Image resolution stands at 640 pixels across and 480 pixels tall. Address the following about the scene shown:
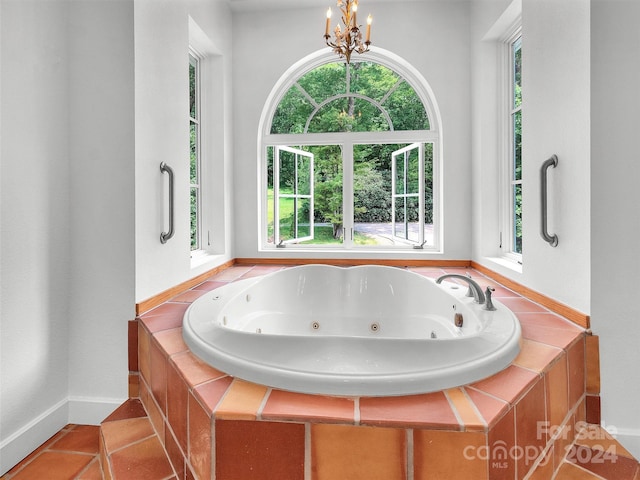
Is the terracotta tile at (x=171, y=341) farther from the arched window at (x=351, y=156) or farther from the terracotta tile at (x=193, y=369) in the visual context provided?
the arched window at (x=351, y=156)

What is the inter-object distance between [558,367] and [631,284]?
47 centimetres

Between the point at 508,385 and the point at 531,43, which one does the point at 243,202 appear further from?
the point at 508,385

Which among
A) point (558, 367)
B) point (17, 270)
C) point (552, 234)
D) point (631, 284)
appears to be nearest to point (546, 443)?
point (558, 367)

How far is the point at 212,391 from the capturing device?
89 cm

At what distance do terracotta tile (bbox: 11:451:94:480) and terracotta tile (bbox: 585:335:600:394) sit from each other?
186cm

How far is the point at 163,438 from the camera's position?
1.16 metres

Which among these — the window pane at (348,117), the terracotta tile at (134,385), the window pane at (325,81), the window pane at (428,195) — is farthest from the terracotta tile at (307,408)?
the window pane at (325,81)

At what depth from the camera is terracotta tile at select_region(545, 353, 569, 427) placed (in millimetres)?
1013

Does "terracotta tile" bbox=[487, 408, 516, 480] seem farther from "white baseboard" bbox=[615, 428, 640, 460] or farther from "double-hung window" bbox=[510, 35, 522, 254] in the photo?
"double-hung window" bbox=[510, 35, 522, 254]

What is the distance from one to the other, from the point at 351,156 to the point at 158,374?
210 cm

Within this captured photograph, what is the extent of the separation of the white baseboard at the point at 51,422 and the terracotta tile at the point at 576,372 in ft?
5.78

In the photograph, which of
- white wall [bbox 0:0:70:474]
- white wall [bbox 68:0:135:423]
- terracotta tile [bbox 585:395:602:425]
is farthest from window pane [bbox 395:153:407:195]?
white wall [bbox 0:0:70:474]

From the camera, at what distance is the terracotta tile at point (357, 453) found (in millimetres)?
767

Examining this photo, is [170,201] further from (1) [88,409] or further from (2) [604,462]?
(2) [604,462]
